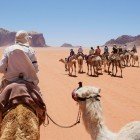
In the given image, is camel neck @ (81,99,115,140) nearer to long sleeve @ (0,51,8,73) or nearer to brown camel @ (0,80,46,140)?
brown camel @ (0,80,46,140)

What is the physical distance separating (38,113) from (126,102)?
32.6 ft

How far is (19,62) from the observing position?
22.4 feet

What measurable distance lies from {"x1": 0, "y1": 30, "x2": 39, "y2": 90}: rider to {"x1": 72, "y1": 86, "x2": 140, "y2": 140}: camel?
1.30m

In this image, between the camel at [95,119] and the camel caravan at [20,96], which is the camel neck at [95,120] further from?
the camel caravan at [20,96]

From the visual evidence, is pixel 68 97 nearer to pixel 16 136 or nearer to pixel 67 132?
pixel 67 132

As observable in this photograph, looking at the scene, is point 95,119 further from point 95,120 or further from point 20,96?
point 20,96

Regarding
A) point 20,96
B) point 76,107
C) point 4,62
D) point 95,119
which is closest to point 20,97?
point 20,96

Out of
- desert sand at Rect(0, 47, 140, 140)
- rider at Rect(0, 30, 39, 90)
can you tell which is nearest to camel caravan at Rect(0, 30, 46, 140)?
rider at Rect(0, 30, 39, 90)

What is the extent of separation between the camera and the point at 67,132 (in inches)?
429

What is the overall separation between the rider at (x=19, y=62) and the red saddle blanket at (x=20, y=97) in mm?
242

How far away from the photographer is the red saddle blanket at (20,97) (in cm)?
626

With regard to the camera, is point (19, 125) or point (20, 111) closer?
point (19, 125)

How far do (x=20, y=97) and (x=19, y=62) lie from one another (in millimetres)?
780

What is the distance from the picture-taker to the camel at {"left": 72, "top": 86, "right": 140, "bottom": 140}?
229 inches
